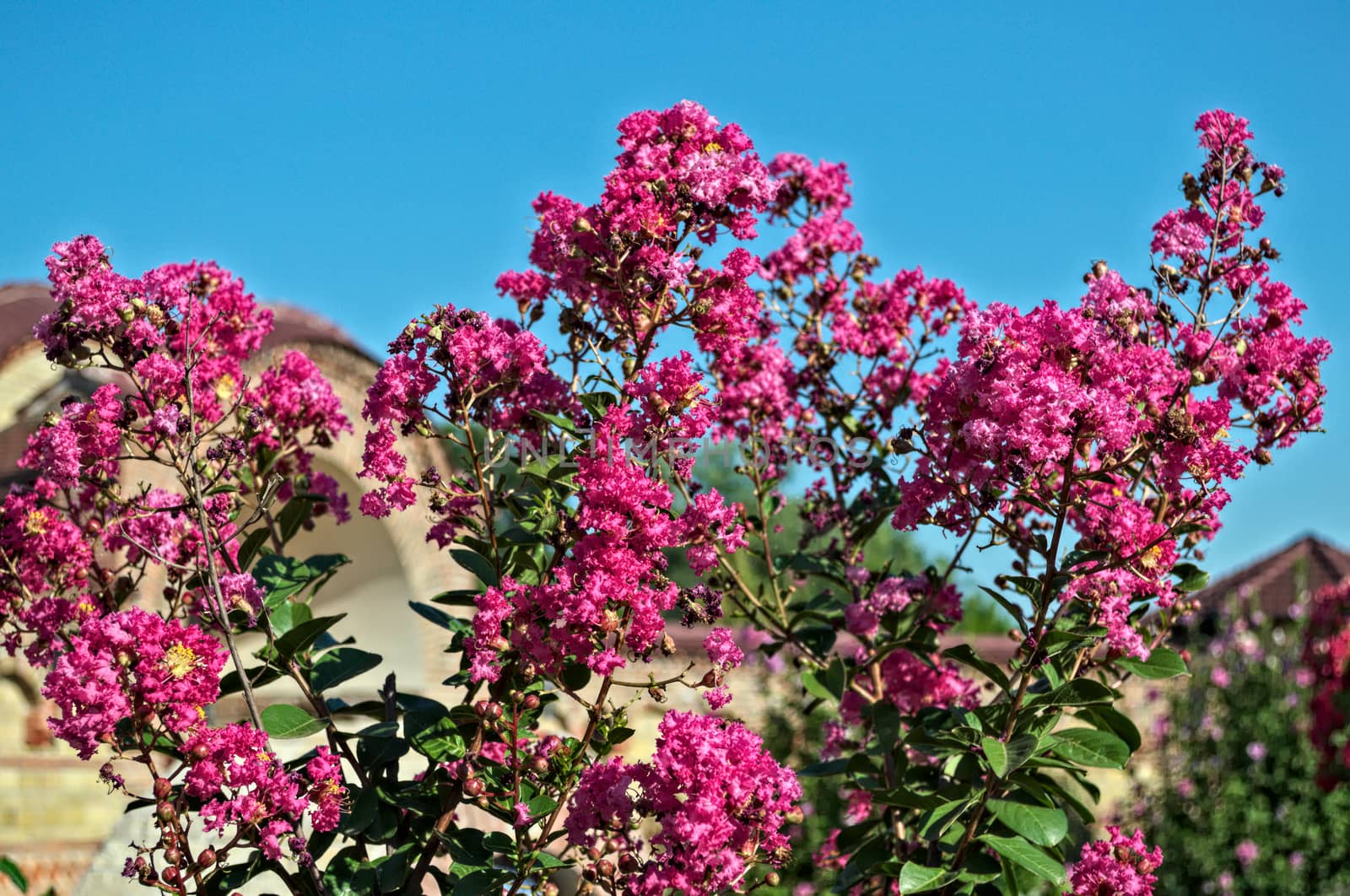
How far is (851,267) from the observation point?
3371 millimetres

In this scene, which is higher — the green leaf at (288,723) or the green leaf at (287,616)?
the green leaf at (287,616)

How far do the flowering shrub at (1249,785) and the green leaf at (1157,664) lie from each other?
690 centimetres

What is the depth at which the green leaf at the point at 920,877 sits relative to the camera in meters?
2.20

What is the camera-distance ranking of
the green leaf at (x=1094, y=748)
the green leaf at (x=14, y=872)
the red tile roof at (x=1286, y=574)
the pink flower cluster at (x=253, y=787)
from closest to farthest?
1. the pink flower cluster at (x=253, y=787)
2. the green leaf at (x=1094, y=748)
3. the green leaf at (x=14, y=872)
4. the red tile roof at (x=1286, y=574)

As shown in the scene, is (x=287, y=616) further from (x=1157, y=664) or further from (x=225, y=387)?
(x=1157, y=664)

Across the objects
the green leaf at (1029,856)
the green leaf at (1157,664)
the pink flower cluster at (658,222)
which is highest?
the pink flower cluster at (658,222)

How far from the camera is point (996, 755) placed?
2.17 m

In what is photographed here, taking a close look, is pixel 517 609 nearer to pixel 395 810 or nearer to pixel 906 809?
pixel 395 810

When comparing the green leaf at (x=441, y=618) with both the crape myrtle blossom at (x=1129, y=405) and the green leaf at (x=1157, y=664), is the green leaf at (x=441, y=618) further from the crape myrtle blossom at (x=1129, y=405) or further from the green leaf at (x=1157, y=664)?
the green leaf at (x=1157, y=664)

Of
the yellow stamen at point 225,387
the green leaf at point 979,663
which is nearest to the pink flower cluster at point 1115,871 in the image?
the green leaf at point 979,663

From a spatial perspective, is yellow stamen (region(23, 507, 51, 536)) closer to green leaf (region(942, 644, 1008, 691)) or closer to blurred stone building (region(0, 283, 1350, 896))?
blurred stone building (region(0, 283, 1350, 896))

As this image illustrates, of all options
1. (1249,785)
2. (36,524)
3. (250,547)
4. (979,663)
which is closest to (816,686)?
(979,663)

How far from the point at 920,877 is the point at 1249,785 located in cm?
785

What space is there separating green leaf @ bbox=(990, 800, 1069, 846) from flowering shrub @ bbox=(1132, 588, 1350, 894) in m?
7.19
